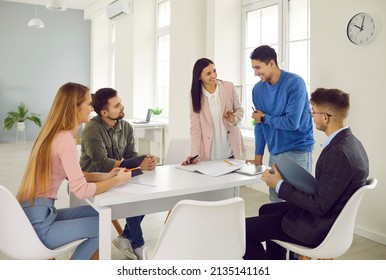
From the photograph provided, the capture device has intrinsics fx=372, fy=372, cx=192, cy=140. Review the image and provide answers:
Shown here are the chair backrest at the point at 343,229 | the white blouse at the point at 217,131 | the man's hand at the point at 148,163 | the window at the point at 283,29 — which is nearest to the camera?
the chair backrest at the point at 343,229

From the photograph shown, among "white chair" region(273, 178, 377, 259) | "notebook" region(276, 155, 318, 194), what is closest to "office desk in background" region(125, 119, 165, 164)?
"notebook" region(276, 155, 318, 194)

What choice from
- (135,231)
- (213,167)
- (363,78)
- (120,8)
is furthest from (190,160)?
(120,8)

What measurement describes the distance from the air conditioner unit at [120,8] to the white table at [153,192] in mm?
5082

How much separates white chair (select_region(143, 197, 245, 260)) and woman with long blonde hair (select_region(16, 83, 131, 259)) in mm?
536

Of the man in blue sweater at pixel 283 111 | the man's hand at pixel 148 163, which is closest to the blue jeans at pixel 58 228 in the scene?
the man's hand at pixel 148 163

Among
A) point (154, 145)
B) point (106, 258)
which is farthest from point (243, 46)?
point (106, 258)

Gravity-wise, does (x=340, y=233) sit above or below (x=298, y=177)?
below

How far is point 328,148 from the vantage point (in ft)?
5.41

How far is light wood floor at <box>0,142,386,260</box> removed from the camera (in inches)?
109

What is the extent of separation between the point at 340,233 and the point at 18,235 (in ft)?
→ 4.63

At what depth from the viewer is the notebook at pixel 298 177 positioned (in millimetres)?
1684

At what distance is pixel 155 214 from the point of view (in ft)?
12.2

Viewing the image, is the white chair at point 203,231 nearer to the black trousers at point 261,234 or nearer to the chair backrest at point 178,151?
the black trousers at point 261,234

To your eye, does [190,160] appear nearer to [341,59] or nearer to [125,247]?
[125,247]
